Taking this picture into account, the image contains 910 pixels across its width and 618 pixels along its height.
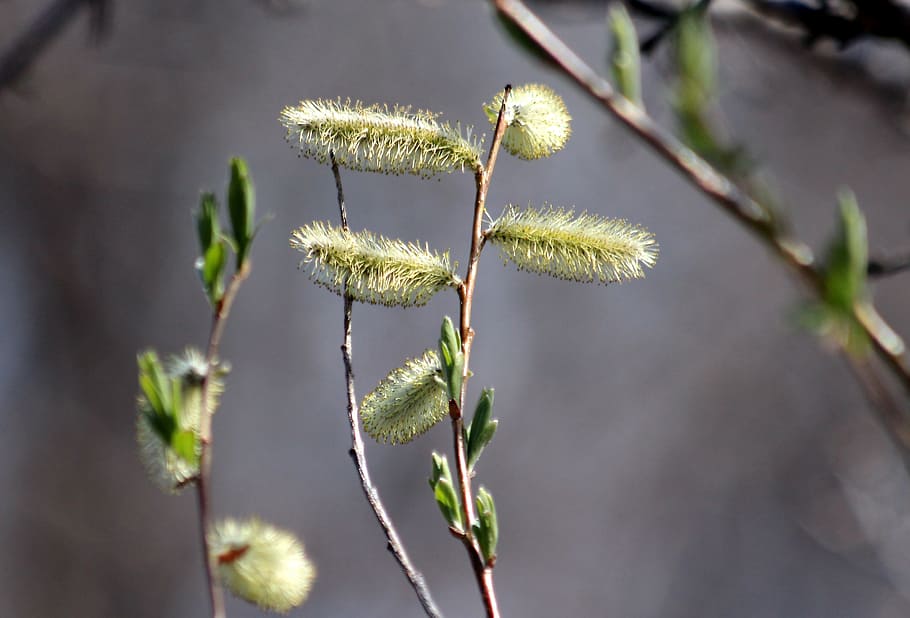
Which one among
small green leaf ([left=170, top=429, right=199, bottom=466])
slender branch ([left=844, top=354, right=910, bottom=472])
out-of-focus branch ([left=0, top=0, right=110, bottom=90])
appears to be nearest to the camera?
slender branch ([left=844, top=354, right=910, bottom=472])

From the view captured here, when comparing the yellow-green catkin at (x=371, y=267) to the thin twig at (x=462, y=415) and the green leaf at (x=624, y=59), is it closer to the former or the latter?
the thin twig at (x=462, y=415)

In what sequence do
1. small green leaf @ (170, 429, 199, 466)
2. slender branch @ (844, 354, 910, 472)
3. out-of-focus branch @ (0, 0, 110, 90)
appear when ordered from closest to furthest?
slender branch @ (844, 354, 910, 472) < small green leaf @ (170, 429, 199, 466) < out-of-focus branch @ (0, 0, 110, 90)

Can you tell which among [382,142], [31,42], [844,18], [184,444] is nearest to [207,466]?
[184,444]

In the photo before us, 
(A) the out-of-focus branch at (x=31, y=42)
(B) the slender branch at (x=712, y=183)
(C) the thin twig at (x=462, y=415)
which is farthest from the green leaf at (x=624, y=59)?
(A) the out-of-focus branch at (x=31, y=42)

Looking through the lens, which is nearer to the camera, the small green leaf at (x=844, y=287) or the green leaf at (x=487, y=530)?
the small green leaf at (x=844, y=287)

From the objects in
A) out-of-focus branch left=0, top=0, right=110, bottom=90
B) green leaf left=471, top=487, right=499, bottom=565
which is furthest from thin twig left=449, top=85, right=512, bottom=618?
out-of-focus branch left=0, top=0, right=110, bottom=90

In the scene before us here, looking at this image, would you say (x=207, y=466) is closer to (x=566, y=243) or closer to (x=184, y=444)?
(x=184, y=444)

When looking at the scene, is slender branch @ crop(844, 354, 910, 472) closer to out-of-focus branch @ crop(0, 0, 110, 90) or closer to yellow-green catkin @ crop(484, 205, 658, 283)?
yellow-green catkin @ crop(484, 205, 658, 283)
